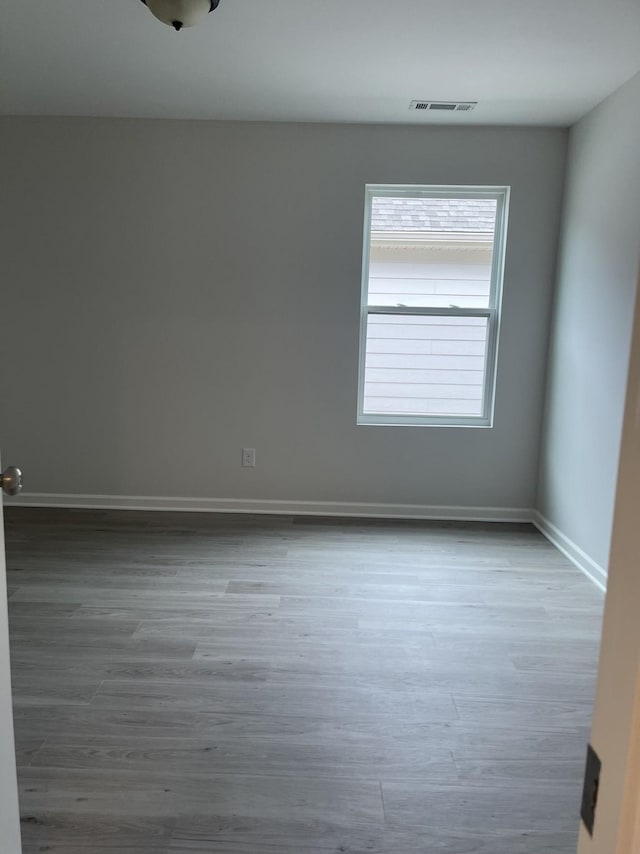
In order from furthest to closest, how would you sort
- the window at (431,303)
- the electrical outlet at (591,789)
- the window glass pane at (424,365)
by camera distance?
the window glass pane at (424,365) < the window at (431,303) < the electrical outlet at (591,789)

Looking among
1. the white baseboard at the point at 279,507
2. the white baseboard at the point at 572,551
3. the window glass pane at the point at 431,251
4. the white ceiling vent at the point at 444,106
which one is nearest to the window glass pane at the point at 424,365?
the window glass pane at the point at 431,251

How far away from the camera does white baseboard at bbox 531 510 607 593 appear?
2.91 meters

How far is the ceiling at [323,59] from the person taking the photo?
2.24 m

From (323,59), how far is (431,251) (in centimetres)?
140

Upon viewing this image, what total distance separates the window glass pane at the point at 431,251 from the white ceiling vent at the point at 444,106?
55cm

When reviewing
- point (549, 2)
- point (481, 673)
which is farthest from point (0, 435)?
point (549, 2)

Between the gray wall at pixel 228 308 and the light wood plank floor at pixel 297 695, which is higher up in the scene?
the gray wall at pixel 228 308

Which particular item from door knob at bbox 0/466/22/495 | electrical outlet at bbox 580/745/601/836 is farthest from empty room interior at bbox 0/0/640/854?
electrical outlet at bbox 580/745/601/836

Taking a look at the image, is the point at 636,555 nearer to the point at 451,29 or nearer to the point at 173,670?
the point at 173,670

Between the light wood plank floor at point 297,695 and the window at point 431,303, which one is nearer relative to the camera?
the light wood plank floor at point 297,695

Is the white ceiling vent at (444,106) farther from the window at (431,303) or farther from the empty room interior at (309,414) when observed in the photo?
the window at (431,303)

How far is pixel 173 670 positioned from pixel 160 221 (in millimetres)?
2745

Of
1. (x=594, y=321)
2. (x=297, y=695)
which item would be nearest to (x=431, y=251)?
(x=594, y=321)

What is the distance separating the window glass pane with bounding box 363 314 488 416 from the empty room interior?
0.07 feet
